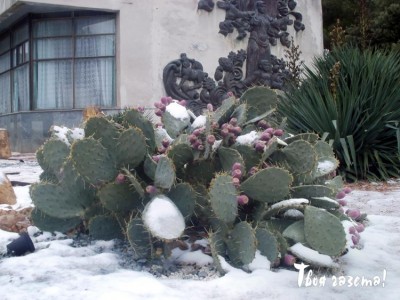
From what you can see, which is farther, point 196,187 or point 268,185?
point 196,187

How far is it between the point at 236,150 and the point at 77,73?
9.29 meters

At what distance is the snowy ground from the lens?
2920 millimetres

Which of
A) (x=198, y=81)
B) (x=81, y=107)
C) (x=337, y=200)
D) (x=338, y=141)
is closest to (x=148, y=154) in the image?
(x=337, y=200)

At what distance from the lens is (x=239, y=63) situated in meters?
12.1

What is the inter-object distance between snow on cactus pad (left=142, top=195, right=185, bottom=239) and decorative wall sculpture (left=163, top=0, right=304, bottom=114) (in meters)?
8.09

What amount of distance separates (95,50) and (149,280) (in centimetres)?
961

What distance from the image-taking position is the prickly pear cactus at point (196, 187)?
3281 millimetres

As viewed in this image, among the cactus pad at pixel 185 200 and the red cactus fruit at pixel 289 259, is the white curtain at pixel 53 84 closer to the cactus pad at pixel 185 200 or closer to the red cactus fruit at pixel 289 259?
the cactus pad at pixel 185 200

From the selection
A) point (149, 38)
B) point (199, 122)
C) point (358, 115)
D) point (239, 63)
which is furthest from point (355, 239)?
point (239, 63)

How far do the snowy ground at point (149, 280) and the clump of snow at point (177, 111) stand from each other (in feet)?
3.28

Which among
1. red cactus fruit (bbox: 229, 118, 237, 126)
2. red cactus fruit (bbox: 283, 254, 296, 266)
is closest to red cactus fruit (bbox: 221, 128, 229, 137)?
red cactus fruit (bbox: 229, 118, 237, 126)

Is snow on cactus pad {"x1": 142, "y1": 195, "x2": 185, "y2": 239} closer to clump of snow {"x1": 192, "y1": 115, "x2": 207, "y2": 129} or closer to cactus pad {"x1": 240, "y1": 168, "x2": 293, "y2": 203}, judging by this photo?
cactus pad {"x1": 240, "y1": 168, "x2": 293, "y2": 203}

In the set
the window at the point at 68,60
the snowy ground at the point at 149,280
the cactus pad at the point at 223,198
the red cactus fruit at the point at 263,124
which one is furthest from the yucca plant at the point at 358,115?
the window at the point at 68,60

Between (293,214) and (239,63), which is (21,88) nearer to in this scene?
(239,63)
